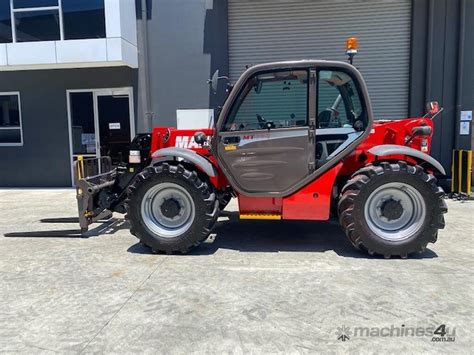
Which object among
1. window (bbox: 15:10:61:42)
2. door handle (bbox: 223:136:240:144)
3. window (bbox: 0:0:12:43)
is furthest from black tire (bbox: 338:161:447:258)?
window (bbox: 0:0:12:43)

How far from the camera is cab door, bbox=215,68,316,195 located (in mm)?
4773

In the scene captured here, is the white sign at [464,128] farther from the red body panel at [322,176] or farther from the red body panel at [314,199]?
the red body panel at [314,199]

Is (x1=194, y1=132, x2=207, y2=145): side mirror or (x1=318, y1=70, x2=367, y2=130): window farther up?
(x1=318, y1=70, x2=367, y2=130): window

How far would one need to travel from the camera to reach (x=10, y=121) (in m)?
Answer: 11.0

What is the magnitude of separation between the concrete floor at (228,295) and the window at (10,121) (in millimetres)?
6376

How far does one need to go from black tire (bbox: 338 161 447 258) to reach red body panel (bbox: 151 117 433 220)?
294 mm

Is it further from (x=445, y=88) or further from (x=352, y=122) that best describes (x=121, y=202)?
(x=445, y=88)

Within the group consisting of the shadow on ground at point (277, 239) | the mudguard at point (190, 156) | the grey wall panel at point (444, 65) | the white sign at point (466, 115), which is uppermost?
the grey wall panel at point (444, 65)

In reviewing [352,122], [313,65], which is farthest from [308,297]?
[313,65]

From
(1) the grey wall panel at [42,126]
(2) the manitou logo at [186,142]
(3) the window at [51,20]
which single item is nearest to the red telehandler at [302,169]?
(2) the manitou logo at [186,142]

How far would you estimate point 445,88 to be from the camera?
9484 millimetres

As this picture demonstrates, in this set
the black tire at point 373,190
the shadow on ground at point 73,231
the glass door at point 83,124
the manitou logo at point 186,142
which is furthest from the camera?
the glass door at point 83,124

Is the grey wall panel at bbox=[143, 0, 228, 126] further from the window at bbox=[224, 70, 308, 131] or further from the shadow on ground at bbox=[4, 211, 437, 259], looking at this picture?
the window at bbox=[224, 70, 308, 131]

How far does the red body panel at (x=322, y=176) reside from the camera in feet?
16.0
